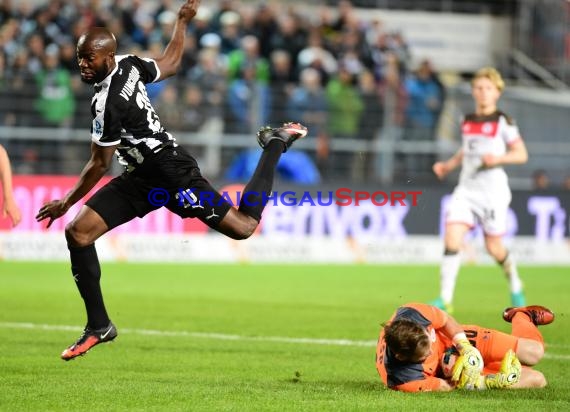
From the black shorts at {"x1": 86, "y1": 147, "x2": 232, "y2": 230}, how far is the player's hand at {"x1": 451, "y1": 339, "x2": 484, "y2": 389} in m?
2.22

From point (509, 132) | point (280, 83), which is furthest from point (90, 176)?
point (280, 83)

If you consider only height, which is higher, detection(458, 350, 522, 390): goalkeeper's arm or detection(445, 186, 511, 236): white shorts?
detection(445, 186, 511, 236): white shorts

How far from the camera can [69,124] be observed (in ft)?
70.0

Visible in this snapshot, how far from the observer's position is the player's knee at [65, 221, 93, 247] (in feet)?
29.0

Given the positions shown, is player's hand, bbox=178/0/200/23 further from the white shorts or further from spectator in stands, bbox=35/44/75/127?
spectator in stands, bbox=35/44/75/127

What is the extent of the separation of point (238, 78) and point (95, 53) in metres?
14.8

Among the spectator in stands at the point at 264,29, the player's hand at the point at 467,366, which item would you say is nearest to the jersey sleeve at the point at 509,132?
the player's hand at the point at 467,366

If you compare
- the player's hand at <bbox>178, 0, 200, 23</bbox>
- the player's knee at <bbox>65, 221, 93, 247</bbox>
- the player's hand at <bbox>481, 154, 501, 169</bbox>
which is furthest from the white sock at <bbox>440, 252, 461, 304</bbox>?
the player's knee at <bbox>65, 221, 93, 247</bbox>

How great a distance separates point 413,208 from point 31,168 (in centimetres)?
718

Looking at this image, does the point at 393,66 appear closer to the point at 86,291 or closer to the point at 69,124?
the point at 69,124

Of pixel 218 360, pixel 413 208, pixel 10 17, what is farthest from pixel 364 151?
pixel 218 360

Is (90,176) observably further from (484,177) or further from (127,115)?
(484,177)

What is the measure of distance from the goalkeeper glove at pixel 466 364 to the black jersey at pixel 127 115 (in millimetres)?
2752

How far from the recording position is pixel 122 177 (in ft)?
29.8
